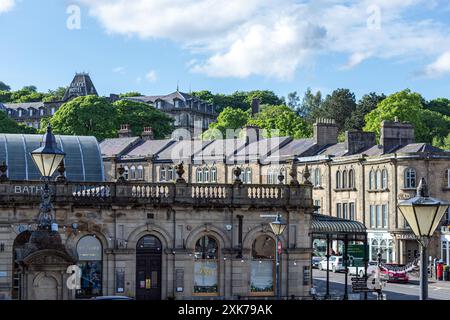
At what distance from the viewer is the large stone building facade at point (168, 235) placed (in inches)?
1457

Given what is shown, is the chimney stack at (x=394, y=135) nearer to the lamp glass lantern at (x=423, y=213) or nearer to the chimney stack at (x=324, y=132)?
the chimney stack at (x=324, y=132)

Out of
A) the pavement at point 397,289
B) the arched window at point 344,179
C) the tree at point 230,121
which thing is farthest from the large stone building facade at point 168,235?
the tree at point 230,121

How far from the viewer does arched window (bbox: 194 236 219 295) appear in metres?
38.9

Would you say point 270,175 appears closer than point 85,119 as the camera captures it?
Yes

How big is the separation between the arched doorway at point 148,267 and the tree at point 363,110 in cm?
8846

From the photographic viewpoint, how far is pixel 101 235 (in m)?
37.8

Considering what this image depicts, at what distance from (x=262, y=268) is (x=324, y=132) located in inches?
1793

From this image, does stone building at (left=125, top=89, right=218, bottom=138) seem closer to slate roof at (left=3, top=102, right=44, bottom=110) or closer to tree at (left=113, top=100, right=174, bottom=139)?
slate roof at (left=3, top=102, right=44, bottom=110)

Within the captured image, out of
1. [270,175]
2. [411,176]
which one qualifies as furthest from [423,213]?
[270,175]

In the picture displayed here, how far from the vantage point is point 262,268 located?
1550 inches

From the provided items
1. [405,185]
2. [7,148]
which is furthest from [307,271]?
[405,185]

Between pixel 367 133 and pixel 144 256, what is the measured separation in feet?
142

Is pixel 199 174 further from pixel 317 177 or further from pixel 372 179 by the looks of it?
pixel 372 179
